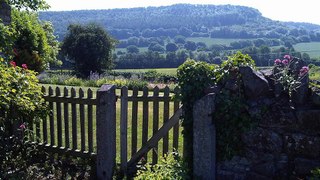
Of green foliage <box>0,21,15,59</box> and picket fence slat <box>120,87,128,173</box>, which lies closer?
picket fence slat <box>120,87,128,173</box>

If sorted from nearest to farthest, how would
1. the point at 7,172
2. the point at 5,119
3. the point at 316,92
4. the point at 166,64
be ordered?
1. the point at 316,92
2. the point at 7,172
3. the point at 5,119
4. the point at 166,64

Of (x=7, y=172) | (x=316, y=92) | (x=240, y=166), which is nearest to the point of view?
(x=316, y=92)

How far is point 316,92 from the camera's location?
4.50 m

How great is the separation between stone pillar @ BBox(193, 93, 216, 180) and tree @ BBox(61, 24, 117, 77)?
29.4 m

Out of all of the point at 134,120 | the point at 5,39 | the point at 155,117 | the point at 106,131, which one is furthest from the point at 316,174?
the point at 5,39

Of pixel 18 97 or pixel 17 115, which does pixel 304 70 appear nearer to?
pixel 18 97

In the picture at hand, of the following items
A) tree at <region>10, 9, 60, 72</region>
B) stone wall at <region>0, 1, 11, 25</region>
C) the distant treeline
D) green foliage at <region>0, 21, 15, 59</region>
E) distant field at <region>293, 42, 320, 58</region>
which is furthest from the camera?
the distant treeline

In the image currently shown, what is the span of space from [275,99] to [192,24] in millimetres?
143115

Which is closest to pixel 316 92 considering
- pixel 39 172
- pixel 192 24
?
pixel 39 172

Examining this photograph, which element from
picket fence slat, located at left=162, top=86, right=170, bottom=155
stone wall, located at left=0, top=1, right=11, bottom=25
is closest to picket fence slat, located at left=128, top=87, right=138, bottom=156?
picket fence slat, located at left=162, top=86, right=170, bottom=155

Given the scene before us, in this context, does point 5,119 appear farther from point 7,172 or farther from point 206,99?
point 206,99

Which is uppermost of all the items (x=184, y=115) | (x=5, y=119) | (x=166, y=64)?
(x=184, y=115)

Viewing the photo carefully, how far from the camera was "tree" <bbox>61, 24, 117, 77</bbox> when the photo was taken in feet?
113

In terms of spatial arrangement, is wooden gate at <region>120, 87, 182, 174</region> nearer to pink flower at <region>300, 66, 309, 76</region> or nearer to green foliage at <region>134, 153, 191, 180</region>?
green foliage at <region>134, 153, 191, 180</region>
